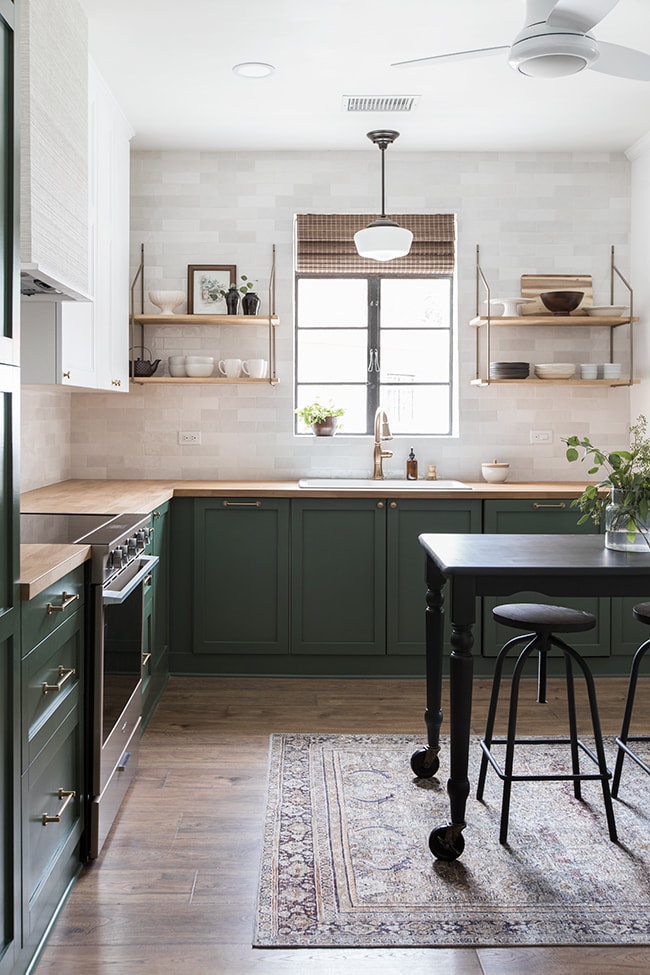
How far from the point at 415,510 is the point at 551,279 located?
1.65 metres

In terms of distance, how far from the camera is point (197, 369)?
4.93 meters

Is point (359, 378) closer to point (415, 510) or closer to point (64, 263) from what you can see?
point (415, 510)

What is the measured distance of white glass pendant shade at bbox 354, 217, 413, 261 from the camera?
4664 millimetres

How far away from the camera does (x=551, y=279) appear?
514 cm

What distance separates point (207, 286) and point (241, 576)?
1.68m

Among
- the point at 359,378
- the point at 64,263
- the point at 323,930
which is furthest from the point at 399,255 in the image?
the point at 323,930

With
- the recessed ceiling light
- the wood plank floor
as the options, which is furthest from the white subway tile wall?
the wood plank floor

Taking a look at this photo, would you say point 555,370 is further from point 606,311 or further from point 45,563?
point 45,563

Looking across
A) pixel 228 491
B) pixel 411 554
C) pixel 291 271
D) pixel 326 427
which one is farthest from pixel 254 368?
pixel 411 554

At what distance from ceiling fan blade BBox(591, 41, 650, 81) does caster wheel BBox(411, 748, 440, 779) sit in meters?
A: 2.42

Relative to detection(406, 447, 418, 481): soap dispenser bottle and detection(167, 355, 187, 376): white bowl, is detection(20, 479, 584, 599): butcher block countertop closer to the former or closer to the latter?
detection(406, 447, 418, 481): soap dispenser bottle

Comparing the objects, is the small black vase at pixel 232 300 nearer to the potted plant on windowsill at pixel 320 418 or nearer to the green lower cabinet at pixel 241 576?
the potted plant on windowsill at pixel 320 418

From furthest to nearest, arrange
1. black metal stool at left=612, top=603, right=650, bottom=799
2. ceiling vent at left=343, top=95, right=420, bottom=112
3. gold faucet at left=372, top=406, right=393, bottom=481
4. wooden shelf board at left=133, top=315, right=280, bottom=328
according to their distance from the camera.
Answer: gold faucet at left=372, top=406, right=393, bottom=481 → wooden shelf board at left=133, top=315, right=280, bottom=328 → ceiling vent at left=343, top=95, right=420, bottom=112 → black metal stool at left=612, top=603, right=650, bottom=799

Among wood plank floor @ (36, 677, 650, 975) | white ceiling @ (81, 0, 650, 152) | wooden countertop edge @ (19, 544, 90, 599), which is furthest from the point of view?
white ceiling @ (81, 0, 650, 152)
